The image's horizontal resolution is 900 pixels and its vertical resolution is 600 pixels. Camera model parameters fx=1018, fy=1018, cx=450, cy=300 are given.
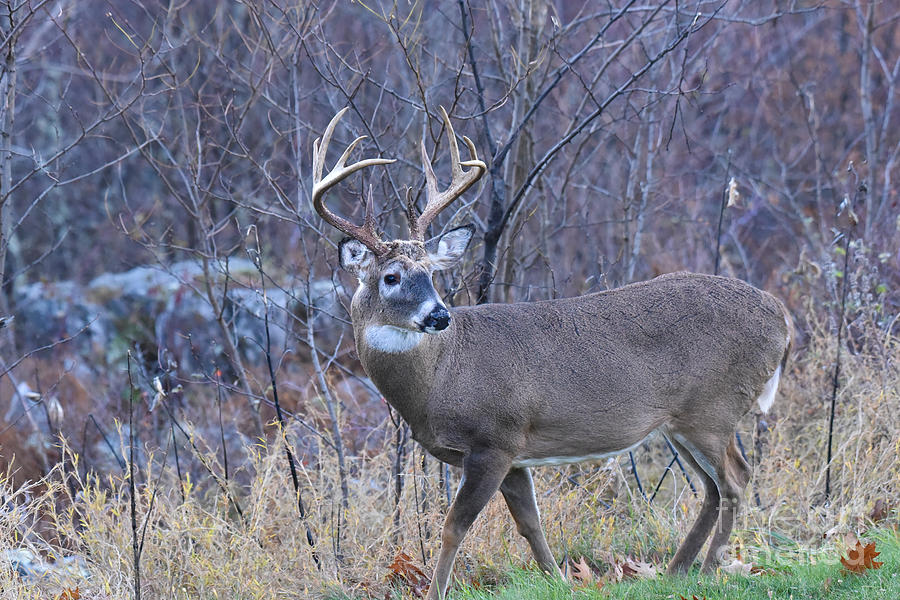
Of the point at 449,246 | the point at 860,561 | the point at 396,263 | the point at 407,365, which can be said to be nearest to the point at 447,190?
the point at 449,246

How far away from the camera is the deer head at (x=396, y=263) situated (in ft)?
14.9

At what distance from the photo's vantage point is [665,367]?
16.3 ft

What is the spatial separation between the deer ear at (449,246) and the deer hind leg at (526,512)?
3.77ft

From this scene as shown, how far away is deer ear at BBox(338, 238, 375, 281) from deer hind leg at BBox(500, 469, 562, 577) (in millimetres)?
1337

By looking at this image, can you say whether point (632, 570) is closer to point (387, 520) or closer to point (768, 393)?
point (768, 393)

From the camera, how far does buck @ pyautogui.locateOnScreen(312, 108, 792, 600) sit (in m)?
4.70

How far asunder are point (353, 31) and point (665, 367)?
9353mm

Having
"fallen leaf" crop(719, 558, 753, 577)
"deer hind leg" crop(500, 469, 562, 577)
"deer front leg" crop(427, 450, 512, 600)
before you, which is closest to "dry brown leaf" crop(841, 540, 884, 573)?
"fallen leaf" crop(719, 558, 753, 577)

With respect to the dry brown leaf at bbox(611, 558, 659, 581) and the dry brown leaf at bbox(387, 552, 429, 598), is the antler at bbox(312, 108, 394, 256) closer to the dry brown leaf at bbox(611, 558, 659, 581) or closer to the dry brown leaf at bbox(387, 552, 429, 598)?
the dry brown leaf at bbox(387, 552, 429, 598)

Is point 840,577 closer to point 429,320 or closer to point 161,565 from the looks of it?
point 429,320

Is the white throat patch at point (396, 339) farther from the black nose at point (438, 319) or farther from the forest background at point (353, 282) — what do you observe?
the forest background at point (353, 282)

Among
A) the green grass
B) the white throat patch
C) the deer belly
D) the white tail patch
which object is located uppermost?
the white throat patch

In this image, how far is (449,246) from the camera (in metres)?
4.98

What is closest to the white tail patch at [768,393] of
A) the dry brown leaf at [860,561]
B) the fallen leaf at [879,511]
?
the dry brown leaf at [860,561]
